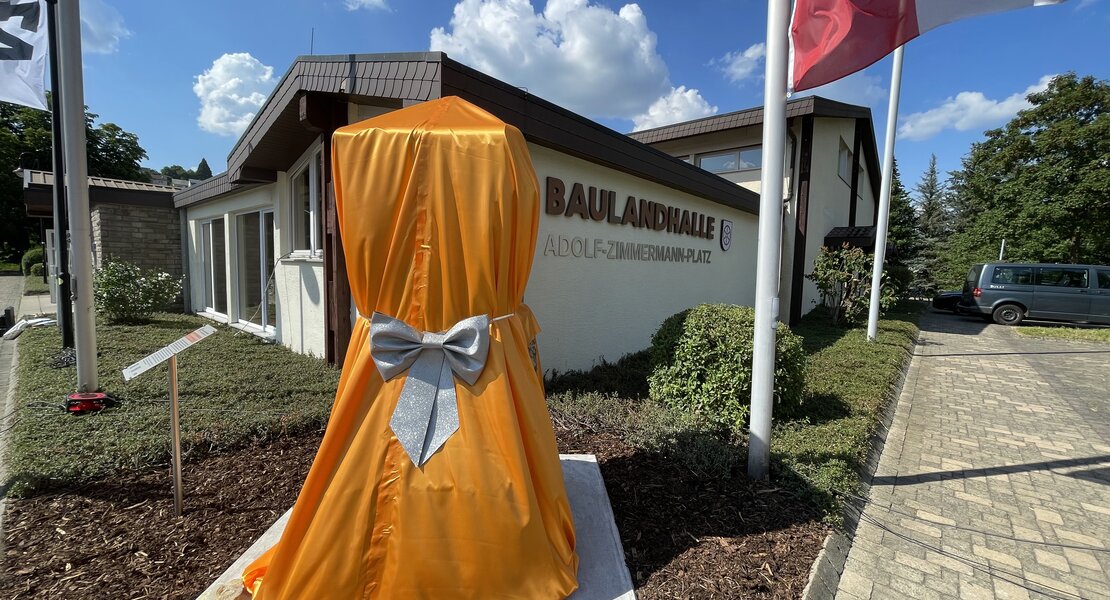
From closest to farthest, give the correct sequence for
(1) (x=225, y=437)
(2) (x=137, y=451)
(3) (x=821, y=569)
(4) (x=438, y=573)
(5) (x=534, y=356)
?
(4) (x=438, y=573) < (3) (x=821, y=569) < (5) (x=534, y=356) < (2) (x=137, y=451) < (1) (x=225, y=437)

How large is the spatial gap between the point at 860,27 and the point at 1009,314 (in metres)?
15.3

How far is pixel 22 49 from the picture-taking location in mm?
4285

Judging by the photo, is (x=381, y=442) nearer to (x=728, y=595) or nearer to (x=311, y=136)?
(x=728, y=595)

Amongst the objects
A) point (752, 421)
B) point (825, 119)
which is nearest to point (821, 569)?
point (752, 421)

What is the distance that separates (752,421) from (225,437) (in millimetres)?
3747

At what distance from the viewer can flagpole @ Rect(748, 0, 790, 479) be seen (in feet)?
9.41

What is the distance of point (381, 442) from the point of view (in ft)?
6.21

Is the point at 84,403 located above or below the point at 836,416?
above

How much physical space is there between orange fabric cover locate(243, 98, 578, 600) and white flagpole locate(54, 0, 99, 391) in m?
3.46

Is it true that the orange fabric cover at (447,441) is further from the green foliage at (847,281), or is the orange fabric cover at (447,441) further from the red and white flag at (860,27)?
the green foliage at (847,281)

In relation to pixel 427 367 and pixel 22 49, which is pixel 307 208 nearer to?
pixel 22 49

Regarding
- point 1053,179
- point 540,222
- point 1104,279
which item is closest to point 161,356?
point 540,222

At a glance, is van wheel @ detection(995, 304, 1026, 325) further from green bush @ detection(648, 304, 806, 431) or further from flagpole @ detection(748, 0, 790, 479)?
flagpole @ detection(748, 0, 790, 479)

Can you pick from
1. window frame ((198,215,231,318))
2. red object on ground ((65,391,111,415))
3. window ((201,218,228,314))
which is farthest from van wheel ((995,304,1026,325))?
window ((201,218,228,314))
